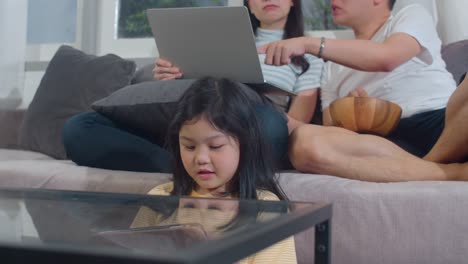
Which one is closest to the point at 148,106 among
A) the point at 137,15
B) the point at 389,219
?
the point at 389,219

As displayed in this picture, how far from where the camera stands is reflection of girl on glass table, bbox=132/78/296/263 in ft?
3.75

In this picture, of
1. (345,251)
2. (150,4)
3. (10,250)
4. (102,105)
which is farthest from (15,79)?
(10,250)

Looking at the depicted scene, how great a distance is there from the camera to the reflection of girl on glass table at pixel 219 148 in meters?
1.14

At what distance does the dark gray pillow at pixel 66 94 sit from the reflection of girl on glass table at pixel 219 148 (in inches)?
40.0

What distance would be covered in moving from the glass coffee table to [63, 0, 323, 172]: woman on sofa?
51 cm

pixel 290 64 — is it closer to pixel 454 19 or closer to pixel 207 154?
pixel 454 19

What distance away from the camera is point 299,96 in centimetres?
184

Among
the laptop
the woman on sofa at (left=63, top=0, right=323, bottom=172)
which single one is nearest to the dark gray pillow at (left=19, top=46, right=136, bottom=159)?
the woman on sofa at (left=63, top=0, right=323, bottom=172)

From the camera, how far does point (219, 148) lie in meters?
1.14

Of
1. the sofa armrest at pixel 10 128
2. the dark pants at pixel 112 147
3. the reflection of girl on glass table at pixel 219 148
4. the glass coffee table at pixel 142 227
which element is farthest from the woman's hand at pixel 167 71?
the sofa armrest at pixel 10 128

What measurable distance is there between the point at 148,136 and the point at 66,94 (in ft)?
2.60

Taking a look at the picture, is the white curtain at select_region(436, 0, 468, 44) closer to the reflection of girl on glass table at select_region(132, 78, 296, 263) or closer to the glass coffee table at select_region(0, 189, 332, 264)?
the reflection of girl on glass table at select_region(132, 78, 296, 263)

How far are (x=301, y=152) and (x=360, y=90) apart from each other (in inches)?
10.9

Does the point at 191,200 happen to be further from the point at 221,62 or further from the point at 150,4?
the point at 150,4
